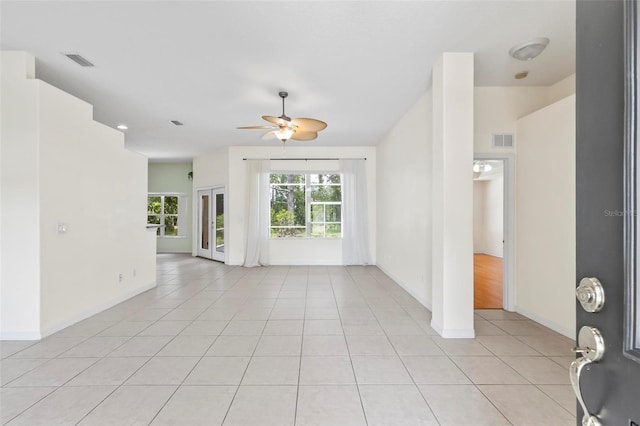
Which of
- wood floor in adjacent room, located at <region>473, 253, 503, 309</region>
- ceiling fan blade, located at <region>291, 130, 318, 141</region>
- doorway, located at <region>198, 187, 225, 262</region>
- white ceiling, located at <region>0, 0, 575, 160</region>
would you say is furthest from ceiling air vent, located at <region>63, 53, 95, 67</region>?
wood floor in adjacent room, located at <region>473, 253, 503, 309</region>

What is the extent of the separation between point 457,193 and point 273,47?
7.73ft

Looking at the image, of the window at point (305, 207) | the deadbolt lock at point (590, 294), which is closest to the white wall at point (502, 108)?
the deadbolt lock at point (590, 294)

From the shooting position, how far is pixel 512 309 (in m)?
3.88

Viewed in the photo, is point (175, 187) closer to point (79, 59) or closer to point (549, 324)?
point (79, 59)

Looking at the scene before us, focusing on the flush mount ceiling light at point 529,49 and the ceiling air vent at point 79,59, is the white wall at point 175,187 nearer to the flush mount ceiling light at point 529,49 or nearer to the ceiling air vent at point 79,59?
the ceiling air vent at point 79,59

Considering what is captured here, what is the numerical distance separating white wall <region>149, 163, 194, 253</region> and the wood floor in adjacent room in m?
8.14

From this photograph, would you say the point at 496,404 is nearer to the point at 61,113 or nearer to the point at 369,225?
the point at 61,113

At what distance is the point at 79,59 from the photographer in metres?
3.20

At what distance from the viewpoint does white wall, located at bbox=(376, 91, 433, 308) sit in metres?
4.05

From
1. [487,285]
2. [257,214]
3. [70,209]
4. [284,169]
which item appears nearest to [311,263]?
[257,214]

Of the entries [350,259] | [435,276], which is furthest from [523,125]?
[350,259]

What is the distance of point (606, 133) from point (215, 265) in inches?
299

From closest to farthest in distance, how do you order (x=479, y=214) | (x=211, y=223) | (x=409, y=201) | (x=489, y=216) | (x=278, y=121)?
1. (x=278, y=121)
2. (x=409, y=201)
3. (x=211, y=223)
4. (x=489, y=216)
5. (x=479, y=214)

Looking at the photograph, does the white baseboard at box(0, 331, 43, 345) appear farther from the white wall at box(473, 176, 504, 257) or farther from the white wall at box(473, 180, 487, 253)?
the white wall at box(473, 180, 487, 253)
